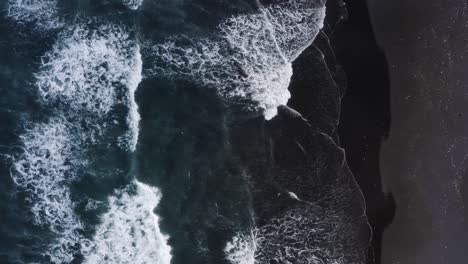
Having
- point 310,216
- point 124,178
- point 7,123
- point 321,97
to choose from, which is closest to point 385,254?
point 310,216

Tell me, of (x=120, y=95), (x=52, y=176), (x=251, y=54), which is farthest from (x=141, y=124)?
(x=251, y=54)

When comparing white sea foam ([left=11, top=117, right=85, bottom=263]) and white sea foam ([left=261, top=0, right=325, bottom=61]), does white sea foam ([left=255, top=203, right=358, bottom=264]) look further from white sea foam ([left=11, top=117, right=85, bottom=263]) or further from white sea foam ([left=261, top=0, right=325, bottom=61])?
white sea foam ([left=11, top=117, right=85, bottom=263])

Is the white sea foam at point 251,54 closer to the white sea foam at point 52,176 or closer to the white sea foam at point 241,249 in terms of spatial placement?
the white sea foam at point 52,176

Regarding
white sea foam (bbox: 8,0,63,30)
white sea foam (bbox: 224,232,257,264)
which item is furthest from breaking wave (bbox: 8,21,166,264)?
white sea foam (bbox: 224,232,257,264)

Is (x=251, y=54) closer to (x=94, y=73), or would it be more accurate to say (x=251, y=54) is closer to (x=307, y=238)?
(x=94, y=73)

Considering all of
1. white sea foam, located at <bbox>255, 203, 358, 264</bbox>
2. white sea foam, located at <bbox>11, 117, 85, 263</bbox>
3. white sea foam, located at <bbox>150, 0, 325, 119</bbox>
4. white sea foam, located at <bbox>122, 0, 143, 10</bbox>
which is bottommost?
white sea foam, located at <bbox>255, 203, 358, 264</bbox>

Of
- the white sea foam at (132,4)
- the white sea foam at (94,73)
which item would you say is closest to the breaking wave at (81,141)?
the white sea foam at (94,73)

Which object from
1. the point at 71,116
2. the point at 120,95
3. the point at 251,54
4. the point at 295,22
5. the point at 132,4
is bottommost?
the point at 71,116
